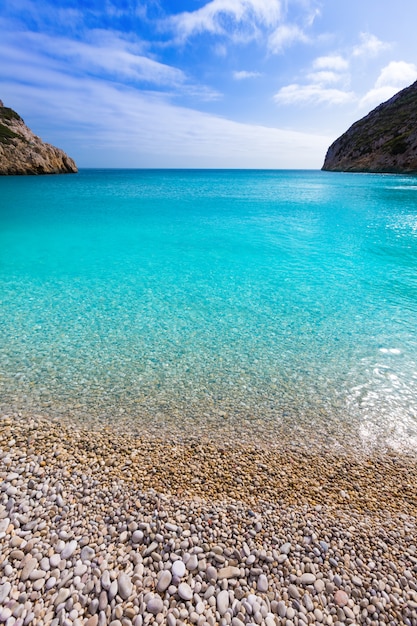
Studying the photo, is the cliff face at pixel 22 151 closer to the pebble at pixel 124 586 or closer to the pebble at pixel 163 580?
the pebble at pixel 124 586

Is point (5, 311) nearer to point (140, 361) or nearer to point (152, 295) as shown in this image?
point (152, 295)

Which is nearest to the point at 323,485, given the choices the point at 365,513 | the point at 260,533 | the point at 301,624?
the point at 365,513

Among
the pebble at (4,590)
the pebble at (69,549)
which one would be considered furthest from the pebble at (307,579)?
the pebble at (4,590)

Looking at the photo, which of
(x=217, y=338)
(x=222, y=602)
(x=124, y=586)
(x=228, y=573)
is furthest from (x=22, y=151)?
(x=222, y=602)

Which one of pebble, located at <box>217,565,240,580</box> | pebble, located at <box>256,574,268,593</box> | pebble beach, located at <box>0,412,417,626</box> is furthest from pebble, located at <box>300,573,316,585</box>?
pebble, located at <box>217,565,240,580</box>

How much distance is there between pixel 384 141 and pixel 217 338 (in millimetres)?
129905

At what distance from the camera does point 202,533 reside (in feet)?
14.4

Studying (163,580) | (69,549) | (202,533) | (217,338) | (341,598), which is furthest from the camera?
Answer: (217,338)

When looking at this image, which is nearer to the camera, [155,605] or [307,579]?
[155,605]

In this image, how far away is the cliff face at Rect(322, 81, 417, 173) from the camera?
97.4 meters

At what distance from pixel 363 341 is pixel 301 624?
26.6 feet

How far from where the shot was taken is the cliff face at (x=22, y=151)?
94750 mm

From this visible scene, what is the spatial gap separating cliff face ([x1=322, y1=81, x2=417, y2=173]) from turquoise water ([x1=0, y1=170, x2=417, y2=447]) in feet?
322

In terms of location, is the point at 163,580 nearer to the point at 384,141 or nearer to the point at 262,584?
the point at 262,584
